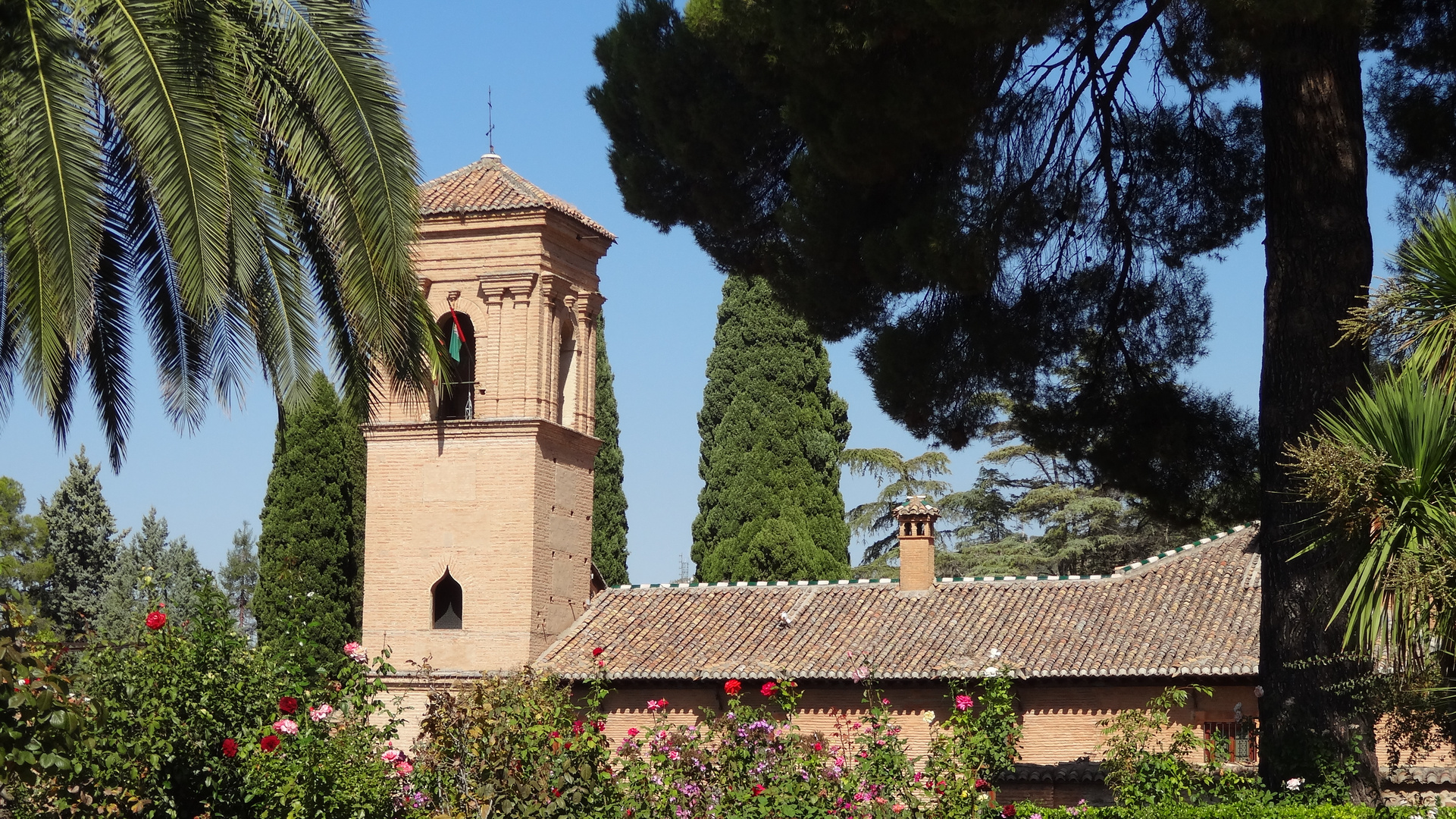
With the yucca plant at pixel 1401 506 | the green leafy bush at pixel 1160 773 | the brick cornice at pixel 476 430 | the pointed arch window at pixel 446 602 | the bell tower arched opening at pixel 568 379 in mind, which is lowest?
the green leafy bush at pixel 1160 773

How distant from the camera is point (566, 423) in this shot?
21453 millimetres

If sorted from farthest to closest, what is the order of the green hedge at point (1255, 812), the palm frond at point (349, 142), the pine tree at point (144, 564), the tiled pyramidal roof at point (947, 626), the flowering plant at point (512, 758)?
1. the pine tree at point (144, 564)
2. the tiled pyramidal roof at point (947, 626)
3. the green hedge at point (1255, 812)
4. the palm frond at point (349, 142)
5. the flowering plant at point (512, 758)

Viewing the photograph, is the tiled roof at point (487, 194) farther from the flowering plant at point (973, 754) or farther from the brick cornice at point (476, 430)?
the flowering plant at point (973, 754)

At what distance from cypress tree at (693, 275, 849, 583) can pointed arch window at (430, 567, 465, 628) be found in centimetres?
669

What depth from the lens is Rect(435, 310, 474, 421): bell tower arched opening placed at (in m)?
20.7

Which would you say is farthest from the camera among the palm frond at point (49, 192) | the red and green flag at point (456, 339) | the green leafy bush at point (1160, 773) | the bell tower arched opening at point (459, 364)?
the red and green flag at point (456, 339)

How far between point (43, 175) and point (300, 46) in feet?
4.84

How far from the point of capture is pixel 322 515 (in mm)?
24906

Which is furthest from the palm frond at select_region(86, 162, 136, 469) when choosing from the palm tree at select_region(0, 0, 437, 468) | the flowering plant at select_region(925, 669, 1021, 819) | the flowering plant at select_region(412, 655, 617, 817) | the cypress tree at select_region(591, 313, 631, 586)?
the cypress tree at select_region(591, 313, 631, 586)

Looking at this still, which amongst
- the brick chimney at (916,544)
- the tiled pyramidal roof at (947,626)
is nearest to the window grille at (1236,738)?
the tiled pyramidal roof at (947,626)

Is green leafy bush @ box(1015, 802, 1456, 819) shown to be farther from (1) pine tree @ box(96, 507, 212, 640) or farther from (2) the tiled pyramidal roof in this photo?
(1) pine tree @ box(96, 507, 212, 640)

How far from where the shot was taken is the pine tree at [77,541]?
39.4 m

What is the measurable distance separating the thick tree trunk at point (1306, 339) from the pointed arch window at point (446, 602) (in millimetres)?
13649

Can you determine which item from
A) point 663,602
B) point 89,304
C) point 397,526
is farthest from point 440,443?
point 89,304
